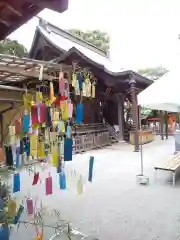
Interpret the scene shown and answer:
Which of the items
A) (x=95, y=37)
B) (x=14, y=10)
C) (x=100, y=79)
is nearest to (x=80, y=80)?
(x=14, y=10)

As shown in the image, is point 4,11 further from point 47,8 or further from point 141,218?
point 141,218

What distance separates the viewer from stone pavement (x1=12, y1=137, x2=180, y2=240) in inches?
130

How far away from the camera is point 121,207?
420 cm

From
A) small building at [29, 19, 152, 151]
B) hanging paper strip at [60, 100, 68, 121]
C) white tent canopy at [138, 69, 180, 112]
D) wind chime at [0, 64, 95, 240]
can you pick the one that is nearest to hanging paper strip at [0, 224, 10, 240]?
wind chime at [0, 64, 95, 240]

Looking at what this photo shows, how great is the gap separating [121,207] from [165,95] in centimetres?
252

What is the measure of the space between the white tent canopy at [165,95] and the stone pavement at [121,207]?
170 cm

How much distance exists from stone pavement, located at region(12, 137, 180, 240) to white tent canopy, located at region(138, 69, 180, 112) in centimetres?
170

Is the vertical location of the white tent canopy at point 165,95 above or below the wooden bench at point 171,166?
above

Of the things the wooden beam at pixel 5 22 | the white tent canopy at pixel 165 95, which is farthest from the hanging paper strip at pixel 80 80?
the wooden beam at pixel 5 22

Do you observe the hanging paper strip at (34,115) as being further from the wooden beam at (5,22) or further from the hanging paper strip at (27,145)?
the wooden beam at (5,22)

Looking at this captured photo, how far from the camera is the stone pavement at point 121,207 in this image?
3293 millimetres

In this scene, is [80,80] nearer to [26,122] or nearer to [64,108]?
[64,108]

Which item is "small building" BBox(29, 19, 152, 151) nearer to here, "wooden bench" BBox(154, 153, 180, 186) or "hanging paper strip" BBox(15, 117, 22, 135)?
"wooden bench" BBox(154, 153, 180, 186)

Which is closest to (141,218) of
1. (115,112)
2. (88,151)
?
(88,151)
